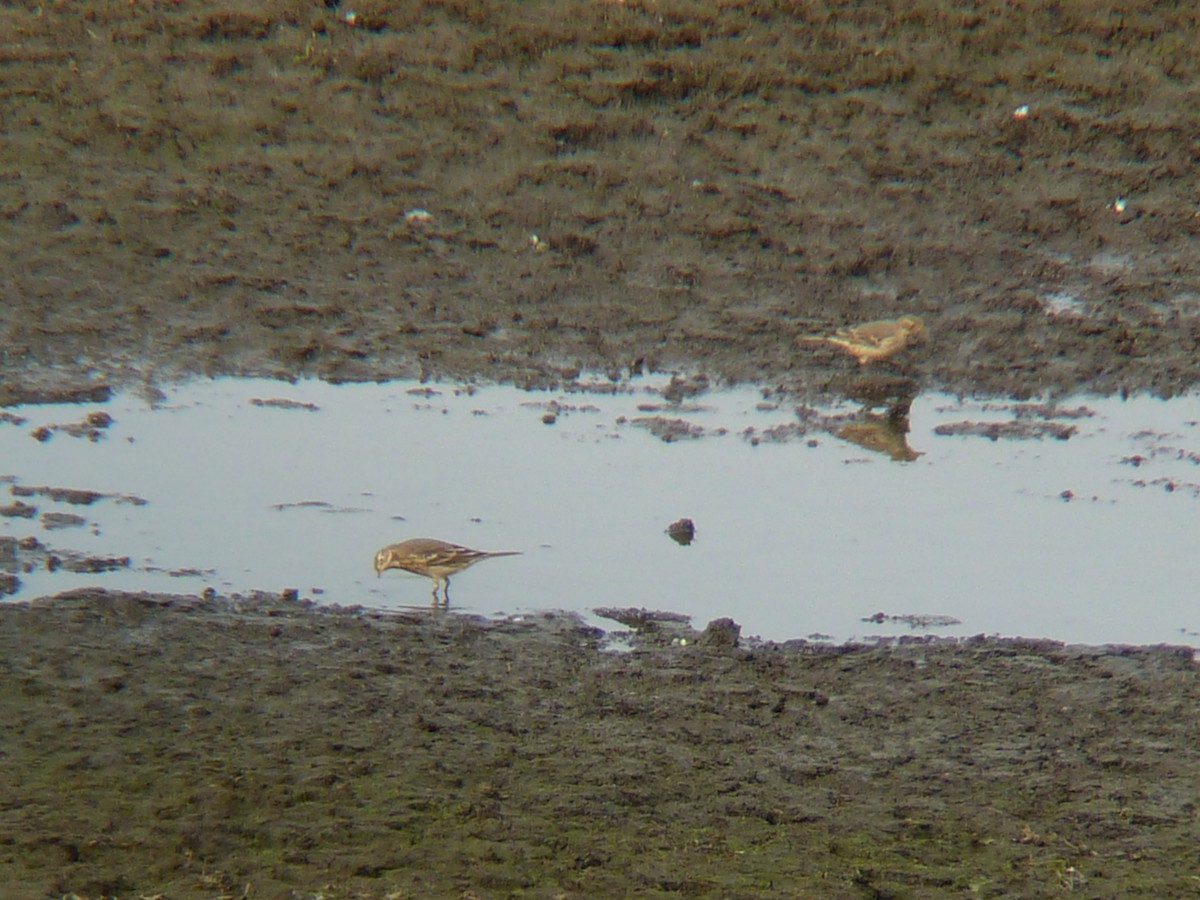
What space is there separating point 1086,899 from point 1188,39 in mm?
7793

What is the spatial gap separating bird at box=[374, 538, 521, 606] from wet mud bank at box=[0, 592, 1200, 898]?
0.18 m

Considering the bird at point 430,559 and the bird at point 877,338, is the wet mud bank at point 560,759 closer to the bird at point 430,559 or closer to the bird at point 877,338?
the bird at point 430,559

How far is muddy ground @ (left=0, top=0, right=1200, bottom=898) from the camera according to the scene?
12.8 feet

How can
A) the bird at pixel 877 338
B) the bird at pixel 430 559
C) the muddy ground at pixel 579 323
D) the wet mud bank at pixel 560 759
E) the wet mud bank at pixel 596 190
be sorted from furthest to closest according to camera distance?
the wet mud bank at pixel 596 190 → the bird at pixel 877 338 → the bird at pixel 430 559 → the muddy ground at pixel 579 323 → the wet mud bank at pixel 560 759

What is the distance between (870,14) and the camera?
1060cm

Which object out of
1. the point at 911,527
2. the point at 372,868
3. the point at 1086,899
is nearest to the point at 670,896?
the point at 372,868

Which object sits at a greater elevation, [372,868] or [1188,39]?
[1188,39]

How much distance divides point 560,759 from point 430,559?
4.11 ft

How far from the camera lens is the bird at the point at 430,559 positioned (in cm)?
540

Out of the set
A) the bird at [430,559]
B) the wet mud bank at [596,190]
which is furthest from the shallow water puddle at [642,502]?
the wet mud bank at [596,190]

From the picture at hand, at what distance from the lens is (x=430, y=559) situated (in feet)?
17.7

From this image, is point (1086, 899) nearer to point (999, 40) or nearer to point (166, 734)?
point (166, 734)

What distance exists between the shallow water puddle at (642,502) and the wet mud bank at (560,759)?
0.30 meters

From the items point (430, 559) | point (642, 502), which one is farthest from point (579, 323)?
point (430, 559)
